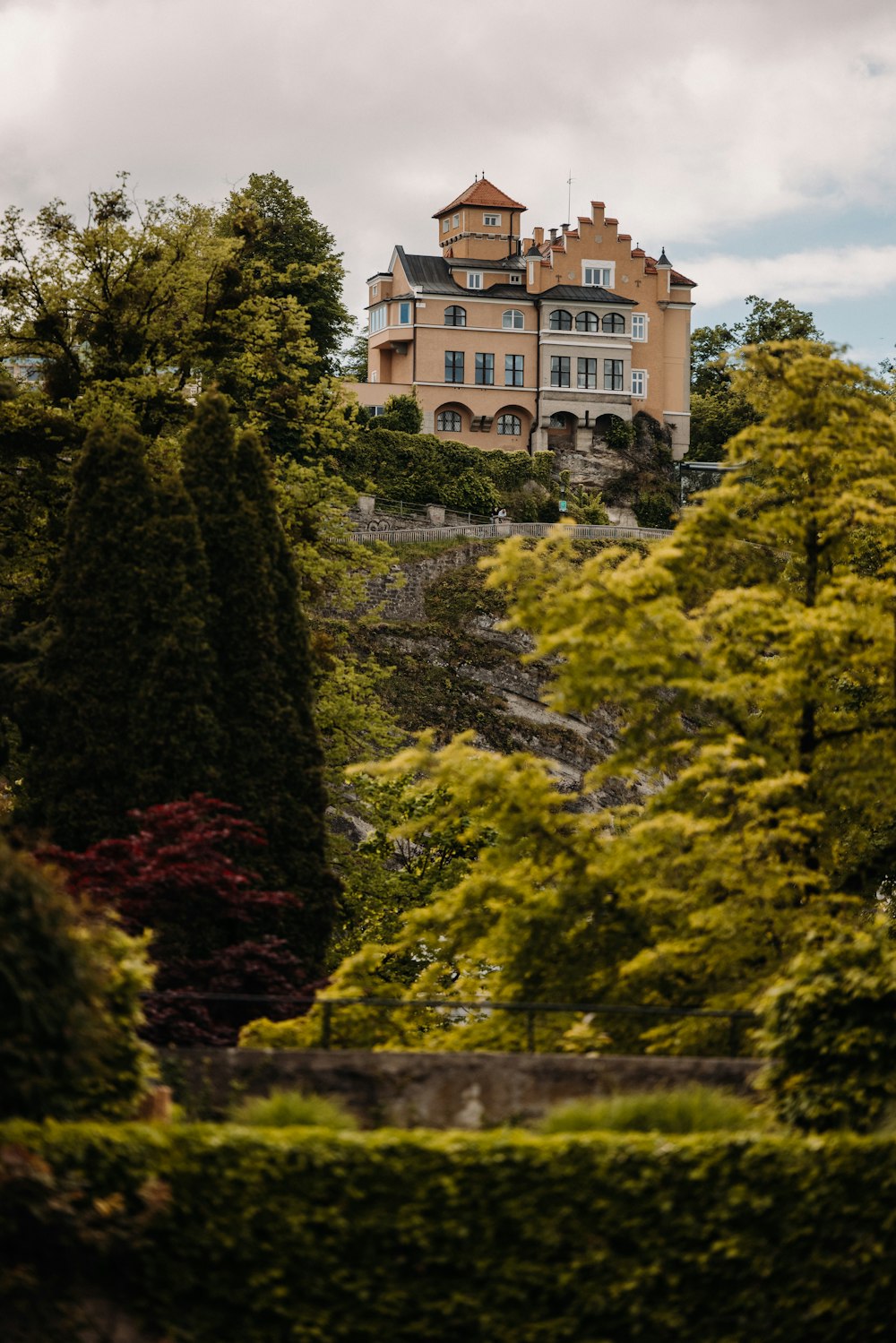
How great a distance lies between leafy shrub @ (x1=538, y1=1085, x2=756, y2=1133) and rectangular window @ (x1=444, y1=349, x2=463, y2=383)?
238 feet

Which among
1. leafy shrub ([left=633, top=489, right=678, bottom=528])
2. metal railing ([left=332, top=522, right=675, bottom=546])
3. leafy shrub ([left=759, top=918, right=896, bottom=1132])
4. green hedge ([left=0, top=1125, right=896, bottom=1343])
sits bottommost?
green hedge ([left=0, top=1125, right=896, bottom=1343])

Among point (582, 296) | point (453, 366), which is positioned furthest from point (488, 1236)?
point (582, 296)

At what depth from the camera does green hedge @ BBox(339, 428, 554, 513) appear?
71375 millimetres

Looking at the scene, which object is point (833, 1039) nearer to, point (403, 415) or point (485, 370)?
point (403, 415)

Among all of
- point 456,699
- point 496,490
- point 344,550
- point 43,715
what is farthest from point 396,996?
point 496,490

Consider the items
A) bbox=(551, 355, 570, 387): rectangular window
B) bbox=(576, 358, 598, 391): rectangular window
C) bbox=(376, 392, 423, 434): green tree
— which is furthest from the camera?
bbox=(576, 358, 598, 391): rectangular window

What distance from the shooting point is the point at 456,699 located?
56.6 m

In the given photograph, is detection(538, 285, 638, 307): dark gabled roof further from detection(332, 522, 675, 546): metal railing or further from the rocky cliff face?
the rocky cliff face

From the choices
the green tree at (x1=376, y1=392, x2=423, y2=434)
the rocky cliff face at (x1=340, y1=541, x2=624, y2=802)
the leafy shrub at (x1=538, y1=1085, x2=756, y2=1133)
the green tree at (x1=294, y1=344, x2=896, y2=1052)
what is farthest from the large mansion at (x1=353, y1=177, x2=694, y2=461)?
the leafy shrub at (x1=538, y1=1085, x2=756, y2=1133)

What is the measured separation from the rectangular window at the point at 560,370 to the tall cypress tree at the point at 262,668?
64.2 meters

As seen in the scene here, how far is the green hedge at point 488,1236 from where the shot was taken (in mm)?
10484

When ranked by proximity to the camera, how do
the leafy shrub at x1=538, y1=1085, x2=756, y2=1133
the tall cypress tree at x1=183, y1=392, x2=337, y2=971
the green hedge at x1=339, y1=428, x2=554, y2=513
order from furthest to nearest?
the green hedge at x1=339, y1=428, x2=554, y2=513 < the tall cypress tree at x1=183, y1=392, x2=337, y2=971 < the leafy shrub at x1=538, y1=1085, x2=756, y2=1133

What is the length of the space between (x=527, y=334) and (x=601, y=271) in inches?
234

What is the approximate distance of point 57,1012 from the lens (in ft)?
34.0
